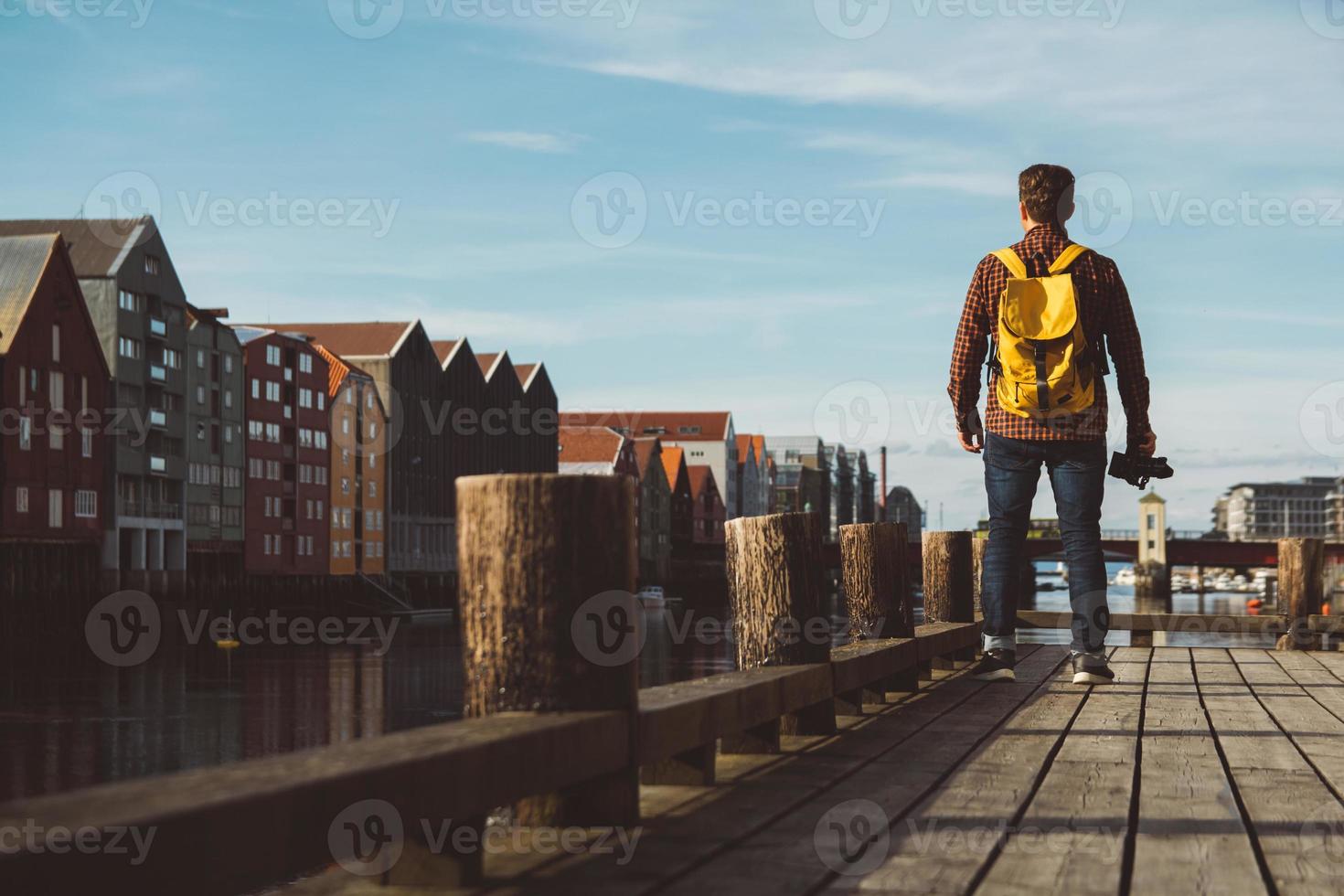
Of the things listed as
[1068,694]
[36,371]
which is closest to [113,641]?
[36,371]

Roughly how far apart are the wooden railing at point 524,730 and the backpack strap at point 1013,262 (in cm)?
227

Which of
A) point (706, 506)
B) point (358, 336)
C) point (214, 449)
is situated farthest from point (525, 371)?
point (214, 449)

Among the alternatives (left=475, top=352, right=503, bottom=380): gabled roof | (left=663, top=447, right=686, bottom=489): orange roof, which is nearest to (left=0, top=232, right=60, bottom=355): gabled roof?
(left=475, top=352, right=503, bottom=380): gabled roof

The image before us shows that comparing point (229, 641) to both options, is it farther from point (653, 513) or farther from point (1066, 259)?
point (653, 513)

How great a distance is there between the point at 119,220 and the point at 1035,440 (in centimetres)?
7340

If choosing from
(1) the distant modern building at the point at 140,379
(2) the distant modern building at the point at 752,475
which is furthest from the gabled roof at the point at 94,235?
(2) the distant modern building at the point at 752,475

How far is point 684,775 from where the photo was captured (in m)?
4.88

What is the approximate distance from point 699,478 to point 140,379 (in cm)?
A: 8964

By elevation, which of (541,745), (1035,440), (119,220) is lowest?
(541,745)

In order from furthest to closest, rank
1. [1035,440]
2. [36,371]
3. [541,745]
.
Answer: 1. [36,371]
2. [1035,440]
3. [541,745]

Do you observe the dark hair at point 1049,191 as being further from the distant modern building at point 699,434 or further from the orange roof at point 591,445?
the distant modern building at point 699,434

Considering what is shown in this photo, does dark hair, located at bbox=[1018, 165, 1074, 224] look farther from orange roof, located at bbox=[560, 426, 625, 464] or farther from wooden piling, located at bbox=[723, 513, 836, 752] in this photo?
orange roof, located at bbox=[560, 426, 625, 464]

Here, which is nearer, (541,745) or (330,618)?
(541,745)

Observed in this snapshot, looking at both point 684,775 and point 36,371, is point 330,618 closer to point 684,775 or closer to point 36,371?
point 36,371
